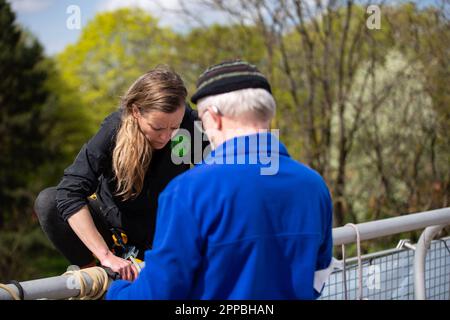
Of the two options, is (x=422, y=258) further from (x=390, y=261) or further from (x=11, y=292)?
(x=11, y=292)

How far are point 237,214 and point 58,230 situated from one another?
54.1 inches

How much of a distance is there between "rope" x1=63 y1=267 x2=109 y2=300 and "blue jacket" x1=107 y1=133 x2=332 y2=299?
32cm

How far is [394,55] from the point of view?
32.2 feet

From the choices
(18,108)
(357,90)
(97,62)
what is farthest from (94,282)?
(97,62)

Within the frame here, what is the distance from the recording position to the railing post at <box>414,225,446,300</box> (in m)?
2.92

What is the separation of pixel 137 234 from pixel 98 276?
77 cm

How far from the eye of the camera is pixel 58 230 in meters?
2.73

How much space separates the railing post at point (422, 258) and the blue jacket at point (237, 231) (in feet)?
4.51

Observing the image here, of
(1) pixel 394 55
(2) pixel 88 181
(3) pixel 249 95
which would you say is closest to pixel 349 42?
(1) pixel 394 55

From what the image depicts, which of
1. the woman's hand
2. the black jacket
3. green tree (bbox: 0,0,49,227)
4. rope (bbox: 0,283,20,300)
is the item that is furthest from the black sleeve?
green tree (bbox: 0,0,49,227)

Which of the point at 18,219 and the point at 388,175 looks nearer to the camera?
the point at 388,175

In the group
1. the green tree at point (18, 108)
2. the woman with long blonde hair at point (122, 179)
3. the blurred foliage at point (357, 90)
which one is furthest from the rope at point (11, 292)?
the green tree at point (18, 108)

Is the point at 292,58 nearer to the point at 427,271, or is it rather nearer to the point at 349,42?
the point at 349,42

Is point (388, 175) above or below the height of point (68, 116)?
below
